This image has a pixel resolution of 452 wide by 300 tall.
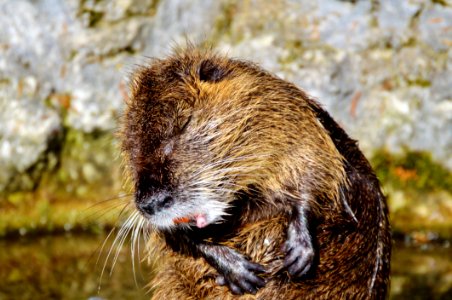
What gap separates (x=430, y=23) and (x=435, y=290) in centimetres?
185

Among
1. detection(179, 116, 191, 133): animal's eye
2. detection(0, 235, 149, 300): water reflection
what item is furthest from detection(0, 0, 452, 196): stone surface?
detection(179, 116, 191, 133): animal's eye

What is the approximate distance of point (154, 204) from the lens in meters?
3.32

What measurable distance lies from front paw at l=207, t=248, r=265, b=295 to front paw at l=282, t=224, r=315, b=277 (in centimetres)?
13

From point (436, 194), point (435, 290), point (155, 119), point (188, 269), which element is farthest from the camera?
point (436, 194)

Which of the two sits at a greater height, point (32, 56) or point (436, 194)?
point (32, 56)

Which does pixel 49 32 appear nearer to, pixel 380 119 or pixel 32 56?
pixel 32 56

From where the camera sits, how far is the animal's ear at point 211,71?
3.71 meters

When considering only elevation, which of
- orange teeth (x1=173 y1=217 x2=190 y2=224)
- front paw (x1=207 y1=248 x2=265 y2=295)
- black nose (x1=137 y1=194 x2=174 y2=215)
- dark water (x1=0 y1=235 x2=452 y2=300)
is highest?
black nose (x1=137 y1=194 x2=174 y2=215)

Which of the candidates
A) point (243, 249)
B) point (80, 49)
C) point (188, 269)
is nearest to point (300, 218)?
point (243, 249)

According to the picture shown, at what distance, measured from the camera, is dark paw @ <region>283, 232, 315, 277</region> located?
3.46 meters

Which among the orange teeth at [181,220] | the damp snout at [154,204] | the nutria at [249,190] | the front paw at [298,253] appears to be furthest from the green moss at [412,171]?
the damp snout at [154,204]

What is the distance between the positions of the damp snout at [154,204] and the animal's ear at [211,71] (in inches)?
23.0

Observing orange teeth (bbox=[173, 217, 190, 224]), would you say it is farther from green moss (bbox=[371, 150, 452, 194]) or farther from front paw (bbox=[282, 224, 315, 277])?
green moss (bbox=[371, 150, 452, 194])

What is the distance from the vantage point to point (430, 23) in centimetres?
627
